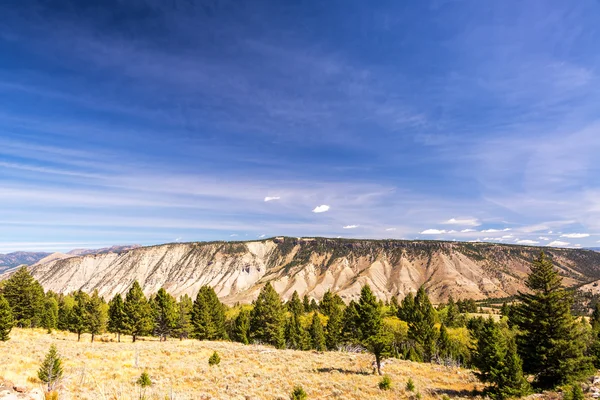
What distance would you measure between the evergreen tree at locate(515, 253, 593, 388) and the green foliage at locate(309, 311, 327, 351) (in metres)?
53.7

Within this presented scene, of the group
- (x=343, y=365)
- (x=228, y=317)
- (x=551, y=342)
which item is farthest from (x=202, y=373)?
(x=228, y=317)

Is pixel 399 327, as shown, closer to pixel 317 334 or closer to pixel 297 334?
pixel 317 334

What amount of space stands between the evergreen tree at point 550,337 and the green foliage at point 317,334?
53.7 meters

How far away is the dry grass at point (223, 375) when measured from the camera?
942 inches

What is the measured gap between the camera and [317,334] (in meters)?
82.1

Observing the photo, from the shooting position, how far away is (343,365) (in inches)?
1845

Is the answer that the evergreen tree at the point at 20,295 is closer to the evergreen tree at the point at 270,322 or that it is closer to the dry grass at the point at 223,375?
the dry grass at the point at 223,375

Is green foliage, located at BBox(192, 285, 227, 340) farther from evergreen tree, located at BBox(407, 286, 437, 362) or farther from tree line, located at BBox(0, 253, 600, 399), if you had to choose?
evergreen tree, located at BBox(407, 286, 437, 362)

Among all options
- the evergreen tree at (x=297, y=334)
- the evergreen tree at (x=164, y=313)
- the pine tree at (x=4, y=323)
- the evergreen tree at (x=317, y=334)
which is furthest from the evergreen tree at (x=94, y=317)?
the evergreen tree at (x=317, y=334)

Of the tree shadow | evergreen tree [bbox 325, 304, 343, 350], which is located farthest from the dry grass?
evergreen tree [bbox 325, 304, 343, 350]

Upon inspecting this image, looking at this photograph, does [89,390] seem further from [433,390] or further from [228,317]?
[228,317]

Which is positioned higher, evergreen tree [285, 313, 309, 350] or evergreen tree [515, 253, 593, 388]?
evergreen tree [515, 253, 593, 388]

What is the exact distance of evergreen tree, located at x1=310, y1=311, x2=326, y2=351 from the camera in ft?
263

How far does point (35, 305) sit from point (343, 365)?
6833cm
